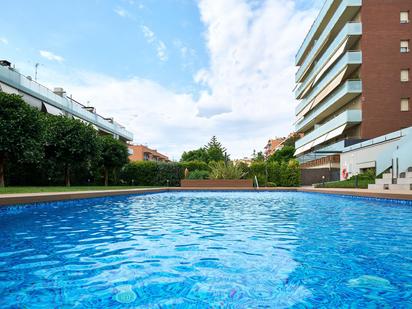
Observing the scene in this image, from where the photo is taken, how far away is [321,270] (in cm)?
335

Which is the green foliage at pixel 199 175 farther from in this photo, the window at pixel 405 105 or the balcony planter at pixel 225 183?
the window at pixel 405 105

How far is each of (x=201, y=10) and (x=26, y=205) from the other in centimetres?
1542

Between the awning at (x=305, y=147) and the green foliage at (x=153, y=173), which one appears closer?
the green foliage at (x=153, y=173)

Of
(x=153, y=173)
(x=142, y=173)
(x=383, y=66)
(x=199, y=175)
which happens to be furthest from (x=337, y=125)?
(x=142, y=173)

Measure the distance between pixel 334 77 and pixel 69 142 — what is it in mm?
25220

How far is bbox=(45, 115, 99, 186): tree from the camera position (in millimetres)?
19094

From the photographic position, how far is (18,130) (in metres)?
15.2

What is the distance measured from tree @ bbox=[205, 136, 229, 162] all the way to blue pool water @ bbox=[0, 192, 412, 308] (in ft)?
205

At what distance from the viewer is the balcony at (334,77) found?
26.6m

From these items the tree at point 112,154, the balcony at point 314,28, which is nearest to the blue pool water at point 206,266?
the tree at point 112,154

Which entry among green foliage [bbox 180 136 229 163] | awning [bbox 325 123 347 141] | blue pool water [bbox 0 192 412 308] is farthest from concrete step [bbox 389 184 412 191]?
green foliage [bbox 180 136 229 163]

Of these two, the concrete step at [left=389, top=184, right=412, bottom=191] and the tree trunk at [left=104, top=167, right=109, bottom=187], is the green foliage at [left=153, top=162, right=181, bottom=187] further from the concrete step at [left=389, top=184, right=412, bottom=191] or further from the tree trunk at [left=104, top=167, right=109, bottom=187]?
the concrete step at [left=389, top=184, right=412, bottom=191]

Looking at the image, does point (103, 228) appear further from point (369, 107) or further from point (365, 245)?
point (369, 107)

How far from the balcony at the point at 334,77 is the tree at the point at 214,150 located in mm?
31805
